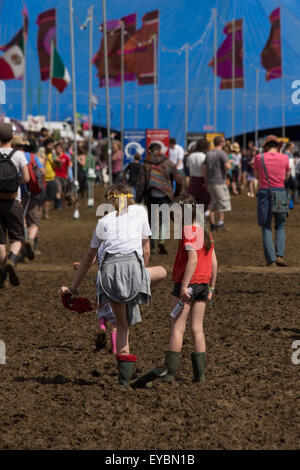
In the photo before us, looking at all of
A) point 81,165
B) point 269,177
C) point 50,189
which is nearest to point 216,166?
point 269,177

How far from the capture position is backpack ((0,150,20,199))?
1028cm

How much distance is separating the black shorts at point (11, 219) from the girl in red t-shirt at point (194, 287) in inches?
183

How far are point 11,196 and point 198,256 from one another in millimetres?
4674

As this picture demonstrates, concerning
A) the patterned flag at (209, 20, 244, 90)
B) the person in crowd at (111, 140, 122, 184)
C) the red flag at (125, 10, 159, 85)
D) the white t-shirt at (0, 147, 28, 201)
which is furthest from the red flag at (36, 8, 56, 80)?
the white t-shirt at (0, 147, 28, 201)

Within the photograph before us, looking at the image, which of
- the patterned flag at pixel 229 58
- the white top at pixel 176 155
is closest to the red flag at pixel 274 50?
the patterned flag at pixel 229 58

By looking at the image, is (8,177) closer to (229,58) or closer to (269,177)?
(269,177)

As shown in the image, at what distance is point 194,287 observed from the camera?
20.5ft

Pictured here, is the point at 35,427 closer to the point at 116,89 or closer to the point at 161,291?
the point at 161,291

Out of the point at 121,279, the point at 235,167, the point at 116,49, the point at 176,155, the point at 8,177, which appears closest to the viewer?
the point at 121,279

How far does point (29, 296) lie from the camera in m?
10.5

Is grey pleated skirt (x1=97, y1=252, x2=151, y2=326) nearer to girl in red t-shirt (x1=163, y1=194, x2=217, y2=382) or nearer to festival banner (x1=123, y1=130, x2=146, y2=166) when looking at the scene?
girl in red t-shirt (x1=163, y1=194, x2=217, y2=382)

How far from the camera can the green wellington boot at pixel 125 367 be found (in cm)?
621

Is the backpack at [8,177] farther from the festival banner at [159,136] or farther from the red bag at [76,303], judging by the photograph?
the festival banner at [159,136]

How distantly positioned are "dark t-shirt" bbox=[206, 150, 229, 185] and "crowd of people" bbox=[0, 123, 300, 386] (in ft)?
0.06
